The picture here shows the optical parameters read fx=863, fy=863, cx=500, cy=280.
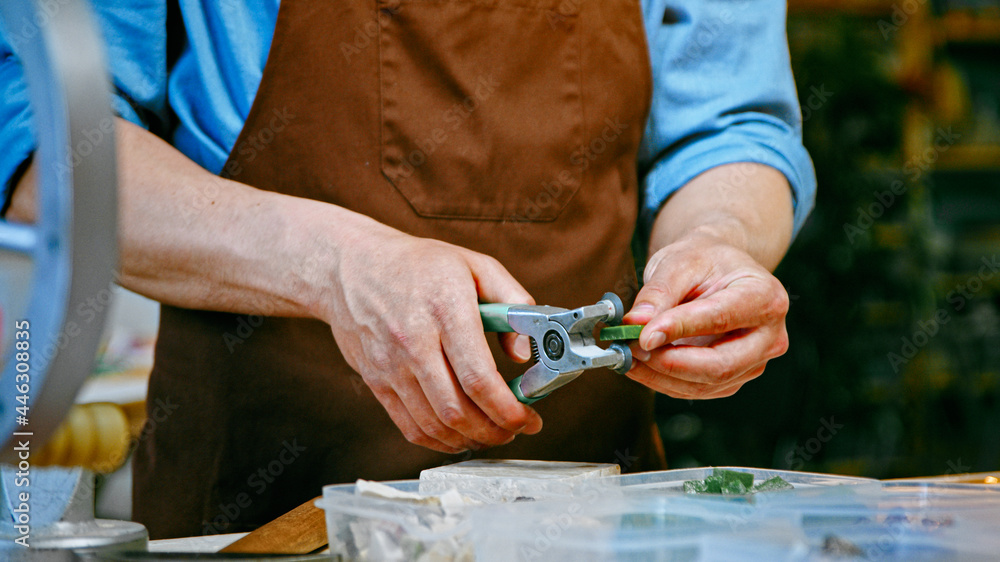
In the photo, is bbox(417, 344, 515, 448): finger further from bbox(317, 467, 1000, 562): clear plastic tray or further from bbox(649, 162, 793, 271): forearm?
bbox(649, 162, 793, 271): forearm

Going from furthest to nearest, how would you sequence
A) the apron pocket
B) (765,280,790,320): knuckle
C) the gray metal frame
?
the apron pocket, (765,280,790,320): knuckle, the gray metal frame

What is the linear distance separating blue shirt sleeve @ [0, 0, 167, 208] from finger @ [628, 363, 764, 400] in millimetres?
606

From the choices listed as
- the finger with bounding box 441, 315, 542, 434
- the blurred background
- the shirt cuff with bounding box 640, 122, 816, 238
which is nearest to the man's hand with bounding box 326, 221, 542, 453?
the finger with bounding box 441, 315, 542, 434

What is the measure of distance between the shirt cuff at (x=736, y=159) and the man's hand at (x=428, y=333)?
0.47 m

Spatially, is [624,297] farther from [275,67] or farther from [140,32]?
[140,32]

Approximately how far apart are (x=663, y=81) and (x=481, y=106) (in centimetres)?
32

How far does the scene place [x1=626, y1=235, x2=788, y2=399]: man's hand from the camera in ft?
2.68

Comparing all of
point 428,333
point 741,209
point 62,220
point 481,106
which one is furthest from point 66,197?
point 741,209

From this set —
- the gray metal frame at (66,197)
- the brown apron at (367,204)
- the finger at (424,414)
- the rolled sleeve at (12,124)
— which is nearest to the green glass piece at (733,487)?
the finger at (424,414)

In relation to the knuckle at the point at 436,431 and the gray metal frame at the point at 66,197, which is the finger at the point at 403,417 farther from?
the gray metal frame at the point at 66,197

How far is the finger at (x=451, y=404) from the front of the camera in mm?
742

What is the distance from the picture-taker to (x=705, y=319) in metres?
0.82

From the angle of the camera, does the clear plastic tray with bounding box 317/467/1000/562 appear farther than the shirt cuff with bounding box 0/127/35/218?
No

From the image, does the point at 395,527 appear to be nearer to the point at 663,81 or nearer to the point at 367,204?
the point at 367,204
